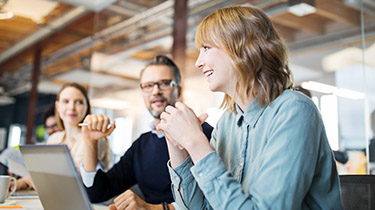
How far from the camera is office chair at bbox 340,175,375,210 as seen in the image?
3.43 feet

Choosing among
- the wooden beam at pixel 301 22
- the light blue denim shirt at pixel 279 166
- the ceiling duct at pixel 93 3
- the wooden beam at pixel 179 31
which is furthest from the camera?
the ceiling duct at pixel 93 3

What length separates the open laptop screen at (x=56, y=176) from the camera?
2.72 ft

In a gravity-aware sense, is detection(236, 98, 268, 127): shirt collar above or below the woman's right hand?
above

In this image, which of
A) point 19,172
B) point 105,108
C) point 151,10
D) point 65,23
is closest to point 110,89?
point 105,108

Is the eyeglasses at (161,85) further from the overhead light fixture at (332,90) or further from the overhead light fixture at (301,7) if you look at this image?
the overhead light fixture at (301,7)

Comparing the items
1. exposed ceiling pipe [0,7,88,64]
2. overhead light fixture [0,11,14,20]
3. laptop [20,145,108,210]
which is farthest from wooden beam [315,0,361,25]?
overhead light fixture [0,11,14,20]

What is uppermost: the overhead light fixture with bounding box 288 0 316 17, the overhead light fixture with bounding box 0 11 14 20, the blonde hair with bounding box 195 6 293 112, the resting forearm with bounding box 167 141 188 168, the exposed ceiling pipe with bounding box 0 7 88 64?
the overhead light fixture with bounding box 0 11 14 20

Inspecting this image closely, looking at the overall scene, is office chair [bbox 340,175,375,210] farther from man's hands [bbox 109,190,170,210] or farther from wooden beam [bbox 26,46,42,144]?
wooden beam [bbox 26,46,42,144]

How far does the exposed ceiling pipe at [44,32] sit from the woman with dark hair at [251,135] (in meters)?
4.34

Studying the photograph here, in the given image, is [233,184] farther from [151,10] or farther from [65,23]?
[65,23]

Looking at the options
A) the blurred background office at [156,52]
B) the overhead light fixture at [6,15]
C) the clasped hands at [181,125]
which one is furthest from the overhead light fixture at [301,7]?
the overhead light fixture at [6,15]

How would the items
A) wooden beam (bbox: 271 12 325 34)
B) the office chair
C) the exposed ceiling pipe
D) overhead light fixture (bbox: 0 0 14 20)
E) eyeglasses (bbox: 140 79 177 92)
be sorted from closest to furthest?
the office chair, eyeglasses (bbox: 140 79 177 92), wooden beam (bbox: 271 12 325 34), overhead light fixture (bbox: 0 0 14 20), the exposed ceiling pipe

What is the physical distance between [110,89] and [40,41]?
9.68 feet

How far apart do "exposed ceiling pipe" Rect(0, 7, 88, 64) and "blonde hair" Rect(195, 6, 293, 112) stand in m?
4.31
